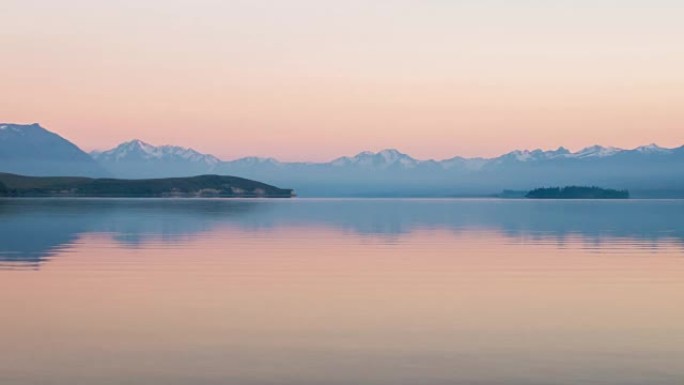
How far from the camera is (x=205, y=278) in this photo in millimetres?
41688

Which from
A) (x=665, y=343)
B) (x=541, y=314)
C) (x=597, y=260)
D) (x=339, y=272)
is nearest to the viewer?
(x=665, y=343)

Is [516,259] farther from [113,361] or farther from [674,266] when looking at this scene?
[113,361]

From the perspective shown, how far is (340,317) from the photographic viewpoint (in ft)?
97.8

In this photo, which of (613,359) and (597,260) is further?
(597,260)

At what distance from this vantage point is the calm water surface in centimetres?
2178

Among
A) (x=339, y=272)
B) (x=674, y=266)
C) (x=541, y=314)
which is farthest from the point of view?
(x=674, y=266)

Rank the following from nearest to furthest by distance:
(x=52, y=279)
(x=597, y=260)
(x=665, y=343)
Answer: (x=665, y=343), (x=52, y=279), (x=597, y=260)

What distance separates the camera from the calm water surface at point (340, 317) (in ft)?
71.5

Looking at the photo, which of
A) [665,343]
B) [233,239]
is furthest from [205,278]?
[233,239]

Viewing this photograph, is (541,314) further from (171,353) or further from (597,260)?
(597,260)

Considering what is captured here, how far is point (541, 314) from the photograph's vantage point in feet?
101

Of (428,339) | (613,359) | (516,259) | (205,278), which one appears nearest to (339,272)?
(205,278)

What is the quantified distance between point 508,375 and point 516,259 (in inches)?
1254

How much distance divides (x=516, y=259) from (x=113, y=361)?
33.7m
